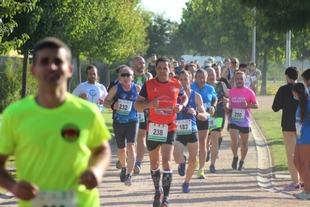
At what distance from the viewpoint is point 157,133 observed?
35.5 feet

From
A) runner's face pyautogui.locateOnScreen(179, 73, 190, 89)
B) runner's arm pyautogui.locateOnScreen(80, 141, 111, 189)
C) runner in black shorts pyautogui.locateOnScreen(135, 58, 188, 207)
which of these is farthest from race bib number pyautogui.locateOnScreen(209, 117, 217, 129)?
runner's arm pyautogui.locateOnScreen(80, 141, 111, 189)

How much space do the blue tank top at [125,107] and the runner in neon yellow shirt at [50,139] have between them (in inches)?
339

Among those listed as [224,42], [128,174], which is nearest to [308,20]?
[128,174]

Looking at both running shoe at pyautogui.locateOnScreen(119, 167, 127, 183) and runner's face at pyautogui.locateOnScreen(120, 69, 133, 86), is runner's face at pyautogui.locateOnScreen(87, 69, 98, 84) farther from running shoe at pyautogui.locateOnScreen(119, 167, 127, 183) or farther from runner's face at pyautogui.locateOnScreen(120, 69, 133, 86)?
running shoe at pyautogui.locateOnScreen(119, 167, 127, 183)

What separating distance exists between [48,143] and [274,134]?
2008 cm

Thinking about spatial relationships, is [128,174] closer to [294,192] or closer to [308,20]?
[294,192]

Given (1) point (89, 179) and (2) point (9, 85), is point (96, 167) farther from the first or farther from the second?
(2) point (9, 85)

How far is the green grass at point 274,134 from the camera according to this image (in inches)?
655

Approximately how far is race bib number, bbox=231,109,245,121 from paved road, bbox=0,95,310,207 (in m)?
1.00

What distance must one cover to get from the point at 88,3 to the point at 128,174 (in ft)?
40.1

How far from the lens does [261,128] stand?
26.8m

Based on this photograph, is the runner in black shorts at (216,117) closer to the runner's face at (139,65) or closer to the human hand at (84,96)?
the runner's face at (139,65)

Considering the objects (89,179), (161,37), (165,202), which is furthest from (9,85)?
(161,37)

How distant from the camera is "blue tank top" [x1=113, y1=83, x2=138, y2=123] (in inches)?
530
